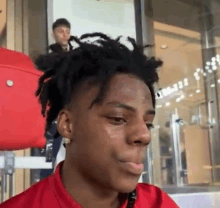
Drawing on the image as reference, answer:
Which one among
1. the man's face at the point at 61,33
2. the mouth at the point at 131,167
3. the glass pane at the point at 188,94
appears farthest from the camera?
the glass pane at the point at 188,94

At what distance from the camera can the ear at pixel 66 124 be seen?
61cm

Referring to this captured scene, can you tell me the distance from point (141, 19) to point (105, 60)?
1.33 m

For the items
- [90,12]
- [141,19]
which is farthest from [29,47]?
[141,19]

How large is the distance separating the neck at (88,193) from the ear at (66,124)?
0.21 ft

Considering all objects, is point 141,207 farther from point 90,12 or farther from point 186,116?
point 186,116

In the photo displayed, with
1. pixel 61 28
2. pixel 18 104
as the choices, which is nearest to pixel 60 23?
pixel 61 28

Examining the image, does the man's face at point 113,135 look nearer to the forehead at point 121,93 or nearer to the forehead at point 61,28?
the forehead at point 121,93

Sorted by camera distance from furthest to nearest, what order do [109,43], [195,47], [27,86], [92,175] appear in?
[195,47] → [27,86] → [109,43] → [92,175]

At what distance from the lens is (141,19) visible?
189cm

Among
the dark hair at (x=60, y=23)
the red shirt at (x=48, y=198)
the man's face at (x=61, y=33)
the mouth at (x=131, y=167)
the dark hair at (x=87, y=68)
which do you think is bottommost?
the red shirt at (x=48, y=198)

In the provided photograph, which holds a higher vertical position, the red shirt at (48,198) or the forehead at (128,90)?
the forehead at (128,90)

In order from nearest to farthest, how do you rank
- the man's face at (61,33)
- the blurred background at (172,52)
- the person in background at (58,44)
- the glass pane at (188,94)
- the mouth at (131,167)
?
the mouth at (131,167) → the person in background at (58,44) → the man's face at (61,33) → the blurred background at (172,52) → the glass pane at (188,94)

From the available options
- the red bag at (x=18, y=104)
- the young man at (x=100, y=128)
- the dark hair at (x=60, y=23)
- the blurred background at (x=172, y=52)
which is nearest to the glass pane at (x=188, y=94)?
the blurred background at (x=172, y=52)

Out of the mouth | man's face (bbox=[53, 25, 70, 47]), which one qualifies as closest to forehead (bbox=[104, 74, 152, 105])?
the mouth
